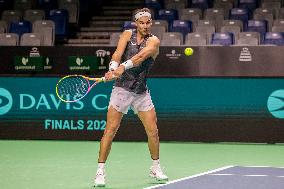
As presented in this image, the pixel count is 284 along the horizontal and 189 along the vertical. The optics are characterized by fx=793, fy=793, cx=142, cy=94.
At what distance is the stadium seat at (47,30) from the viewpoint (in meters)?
17.3

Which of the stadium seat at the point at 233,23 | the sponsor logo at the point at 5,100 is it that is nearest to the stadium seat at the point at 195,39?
the stadium seat at the point at 233,23

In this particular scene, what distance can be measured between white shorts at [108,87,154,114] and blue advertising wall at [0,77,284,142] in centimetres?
551

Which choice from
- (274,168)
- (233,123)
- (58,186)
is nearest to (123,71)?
(58,186)

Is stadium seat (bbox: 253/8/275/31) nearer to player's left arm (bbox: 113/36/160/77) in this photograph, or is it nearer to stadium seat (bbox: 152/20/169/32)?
stadium seat (bbox: 152/20/169/32)

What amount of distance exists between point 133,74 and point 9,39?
8.25m

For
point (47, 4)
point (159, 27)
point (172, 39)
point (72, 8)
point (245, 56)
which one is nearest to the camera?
point (245, 56)

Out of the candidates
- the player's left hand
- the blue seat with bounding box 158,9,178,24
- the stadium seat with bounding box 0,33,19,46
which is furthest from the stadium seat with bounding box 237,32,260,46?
the player's left hand

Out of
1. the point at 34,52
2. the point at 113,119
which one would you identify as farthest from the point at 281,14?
the point at 113,119

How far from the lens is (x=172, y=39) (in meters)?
16.2

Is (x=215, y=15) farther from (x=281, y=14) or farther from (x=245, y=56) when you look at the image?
(x=245, y=56)

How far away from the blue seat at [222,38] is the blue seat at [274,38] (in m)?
0.70

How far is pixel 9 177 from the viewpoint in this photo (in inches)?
374

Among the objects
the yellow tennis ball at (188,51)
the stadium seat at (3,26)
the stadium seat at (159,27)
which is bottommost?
the yellow tennis ball at (188,51)

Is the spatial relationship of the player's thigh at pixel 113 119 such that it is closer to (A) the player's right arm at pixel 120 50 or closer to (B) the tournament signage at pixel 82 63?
(A) the player's right arm at pixel 120 50
